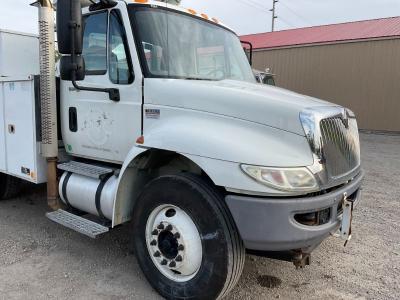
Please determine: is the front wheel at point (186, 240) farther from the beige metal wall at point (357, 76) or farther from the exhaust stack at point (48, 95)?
the beige metal wall at point (357, 76)

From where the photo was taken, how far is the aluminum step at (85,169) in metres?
3.75

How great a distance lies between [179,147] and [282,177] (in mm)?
807

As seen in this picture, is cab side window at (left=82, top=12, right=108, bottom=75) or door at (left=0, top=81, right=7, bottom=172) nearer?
cab side window at (left=82, top=12, right=108, bottom=75)

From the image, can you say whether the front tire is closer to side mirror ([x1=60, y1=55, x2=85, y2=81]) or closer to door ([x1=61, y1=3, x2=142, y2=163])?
door ([x1=61, y1=3, x2=142, y2=163])

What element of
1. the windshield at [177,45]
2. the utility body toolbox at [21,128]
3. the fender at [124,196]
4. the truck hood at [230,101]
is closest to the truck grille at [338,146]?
the truck hood at [230,101]

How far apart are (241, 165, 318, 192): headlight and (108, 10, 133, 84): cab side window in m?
1.50

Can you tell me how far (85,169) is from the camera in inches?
156

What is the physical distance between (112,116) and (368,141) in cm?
1316

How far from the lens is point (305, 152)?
106 inches

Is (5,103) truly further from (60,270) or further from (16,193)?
(60,270)

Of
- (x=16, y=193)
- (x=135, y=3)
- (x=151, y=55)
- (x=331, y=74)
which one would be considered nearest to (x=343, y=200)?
(x=151, y=55)

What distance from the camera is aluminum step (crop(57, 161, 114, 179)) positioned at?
12.3 ft

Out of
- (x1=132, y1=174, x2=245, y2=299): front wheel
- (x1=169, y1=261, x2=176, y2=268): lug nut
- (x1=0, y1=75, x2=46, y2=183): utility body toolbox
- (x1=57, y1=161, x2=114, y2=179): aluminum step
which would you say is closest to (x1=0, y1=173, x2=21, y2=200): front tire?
(x1=0, y1=75, x2=46, y2=183): utility body toolbox

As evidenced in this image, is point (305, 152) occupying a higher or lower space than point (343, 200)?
higher
